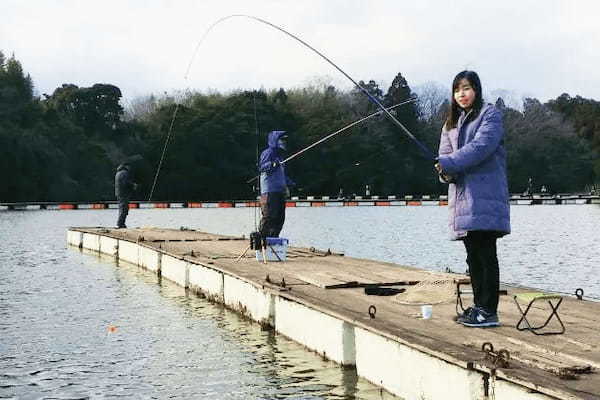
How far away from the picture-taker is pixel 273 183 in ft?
48.3

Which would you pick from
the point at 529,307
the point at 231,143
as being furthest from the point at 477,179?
the point at 231,143

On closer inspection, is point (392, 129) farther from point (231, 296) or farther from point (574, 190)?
point (231, 296)

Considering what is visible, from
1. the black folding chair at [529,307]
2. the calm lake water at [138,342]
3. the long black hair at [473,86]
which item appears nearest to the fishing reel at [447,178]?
the long black hair at [473,86]

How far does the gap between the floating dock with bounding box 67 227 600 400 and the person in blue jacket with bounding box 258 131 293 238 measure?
81cm

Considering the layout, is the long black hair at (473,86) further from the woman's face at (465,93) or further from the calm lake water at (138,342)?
the calm lake water at (138,342)

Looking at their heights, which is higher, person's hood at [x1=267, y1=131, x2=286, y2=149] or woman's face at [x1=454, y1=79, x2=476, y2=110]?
person's hood at [x1=267, y1=131, x2=286, y2=149]

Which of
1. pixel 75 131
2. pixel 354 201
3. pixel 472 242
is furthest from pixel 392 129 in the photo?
pixel 472 242

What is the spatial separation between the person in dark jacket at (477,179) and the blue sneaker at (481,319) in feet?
0.12

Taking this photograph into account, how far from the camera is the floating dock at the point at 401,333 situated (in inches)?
219

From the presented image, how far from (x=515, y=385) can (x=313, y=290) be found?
5.00 meters

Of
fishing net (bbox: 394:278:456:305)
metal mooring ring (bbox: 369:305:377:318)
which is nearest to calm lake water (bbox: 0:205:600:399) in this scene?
metal mooring ring (bbox: 369:305:377:318)

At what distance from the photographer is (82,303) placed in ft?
48.2

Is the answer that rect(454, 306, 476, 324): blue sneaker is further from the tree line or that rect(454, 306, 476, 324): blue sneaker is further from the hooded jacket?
the tree line

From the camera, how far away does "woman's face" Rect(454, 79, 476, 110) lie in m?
6.90
